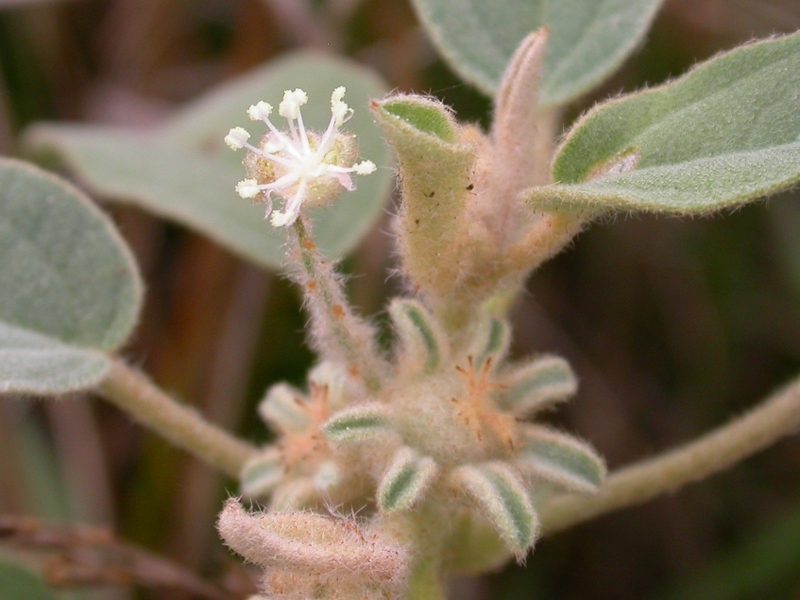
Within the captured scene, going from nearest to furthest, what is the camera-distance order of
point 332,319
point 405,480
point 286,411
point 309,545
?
point 309,545 < point 405,480 < point 332,319 < point 286,411

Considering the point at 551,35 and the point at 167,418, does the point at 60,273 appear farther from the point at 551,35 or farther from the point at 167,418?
the point at 551,35

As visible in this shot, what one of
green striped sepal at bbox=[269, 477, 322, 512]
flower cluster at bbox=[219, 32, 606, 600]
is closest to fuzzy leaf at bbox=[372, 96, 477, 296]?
flower cluster at bbox=[219, 32, 606, 600]

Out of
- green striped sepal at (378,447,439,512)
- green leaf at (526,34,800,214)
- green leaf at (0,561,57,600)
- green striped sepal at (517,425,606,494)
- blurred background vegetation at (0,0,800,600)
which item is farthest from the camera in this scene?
blurred background vegetation at (0,0,800,600)

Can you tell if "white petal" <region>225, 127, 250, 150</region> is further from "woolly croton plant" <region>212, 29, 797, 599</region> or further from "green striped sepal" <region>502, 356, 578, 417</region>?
"green striped sepal" <region>502, 356, 578, 417</region>

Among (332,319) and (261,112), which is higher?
(261,112)

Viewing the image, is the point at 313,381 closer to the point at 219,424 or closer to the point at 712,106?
the point at 712,106

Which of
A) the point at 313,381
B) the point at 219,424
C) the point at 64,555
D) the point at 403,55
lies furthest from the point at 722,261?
the point at 64,555

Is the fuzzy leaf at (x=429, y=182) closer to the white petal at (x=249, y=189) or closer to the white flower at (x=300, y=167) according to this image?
the white flower at (x=300, y=167)

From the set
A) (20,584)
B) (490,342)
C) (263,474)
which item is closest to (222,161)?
(20,584)
